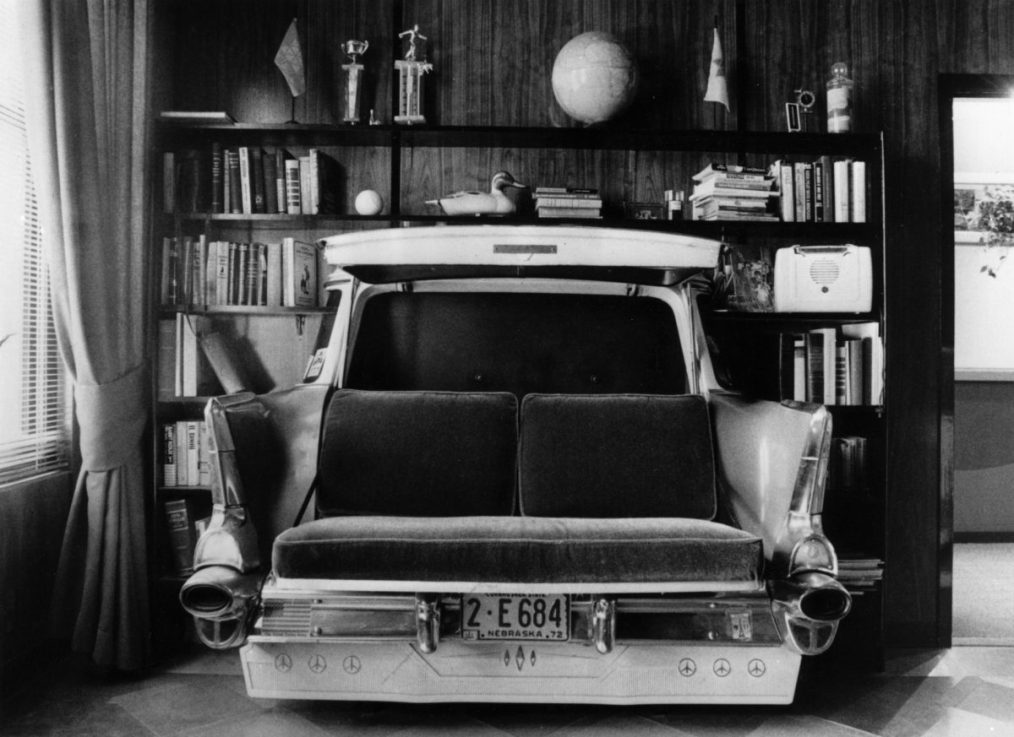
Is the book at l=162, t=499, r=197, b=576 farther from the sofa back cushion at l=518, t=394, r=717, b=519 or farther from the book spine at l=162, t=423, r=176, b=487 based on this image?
the sofa back cushion at l=518, t=394, r=717, b=519

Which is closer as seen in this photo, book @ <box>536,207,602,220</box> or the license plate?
the license plate

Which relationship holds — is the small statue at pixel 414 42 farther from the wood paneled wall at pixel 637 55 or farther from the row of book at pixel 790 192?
the row of book at pixel 790 192

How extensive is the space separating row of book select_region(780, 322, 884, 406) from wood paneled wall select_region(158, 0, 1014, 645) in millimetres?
647

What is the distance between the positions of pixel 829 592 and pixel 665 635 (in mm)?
406

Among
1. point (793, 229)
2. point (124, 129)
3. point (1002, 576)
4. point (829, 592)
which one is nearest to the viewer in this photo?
point (829, 592)

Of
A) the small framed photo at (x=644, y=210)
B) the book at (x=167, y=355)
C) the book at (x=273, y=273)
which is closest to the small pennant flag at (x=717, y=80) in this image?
the small framed photo at (x=644, y=210)

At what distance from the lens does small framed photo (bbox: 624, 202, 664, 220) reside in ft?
10.7

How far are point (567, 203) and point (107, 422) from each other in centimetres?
186

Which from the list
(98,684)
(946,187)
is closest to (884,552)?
(946,187)

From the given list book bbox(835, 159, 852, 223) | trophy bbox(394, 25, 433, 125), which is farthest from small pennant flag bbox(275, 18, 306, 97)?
book bbox(835, 159, 852, 223)

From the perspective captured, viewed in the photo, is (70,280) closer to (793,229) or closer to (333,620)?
(333,620)

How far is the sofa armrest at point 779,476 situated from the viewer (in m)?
1.94

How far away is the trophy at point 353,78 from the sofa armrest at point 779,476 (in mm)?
1854

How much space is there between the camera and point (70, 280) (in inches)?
100
